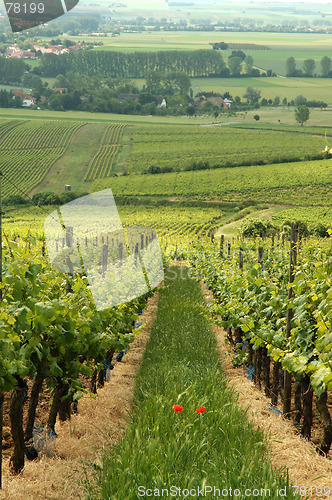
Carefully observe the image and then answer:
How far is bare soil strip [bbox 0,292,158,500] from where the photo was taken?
3.60 meters

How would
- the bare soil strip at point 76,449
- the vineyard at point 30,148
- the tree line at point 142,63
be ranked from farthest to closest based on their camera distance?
1. the tree line at point 142,63
2. the vineyard at point 30,148
3. the bare soil strip at point 76,449

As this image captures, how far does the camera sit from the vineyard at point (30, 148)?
225ft

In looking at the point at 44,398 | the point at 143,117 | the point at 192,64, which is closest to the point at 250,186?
the point at 143,117

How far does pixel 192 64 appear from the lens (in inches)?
5684

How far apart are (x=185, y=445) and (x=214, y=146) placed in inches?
3242

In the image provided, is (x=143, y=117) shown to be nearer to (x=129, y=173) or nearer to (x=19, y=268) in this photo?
(x=129, y=173)

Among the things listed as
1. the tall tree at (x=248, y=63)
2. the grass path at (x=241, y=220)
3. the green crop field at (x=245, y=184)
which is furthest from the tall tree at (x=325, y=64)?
the grass path at (x=241, y=220)

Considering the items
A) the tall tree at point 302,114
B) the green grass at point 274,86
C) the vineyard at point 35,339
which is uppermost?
the green grass at point 274,86

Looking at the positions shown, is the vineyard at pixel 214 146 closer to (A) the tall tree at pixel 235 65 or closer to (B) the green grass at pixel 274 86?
(B) the green grass at pixel 274 86

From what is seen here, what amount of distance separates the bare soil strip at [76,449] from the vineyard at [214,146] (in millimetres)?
67056

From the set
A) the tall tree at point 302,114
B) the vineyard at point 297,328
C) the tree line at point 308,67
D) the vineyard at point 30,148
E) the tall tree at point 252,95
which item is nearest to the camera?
the vineyard at point 297,328

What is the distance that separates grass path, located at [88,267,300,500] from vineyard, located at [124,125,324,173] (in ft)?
221

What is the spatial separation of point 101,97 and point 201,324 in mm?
110294

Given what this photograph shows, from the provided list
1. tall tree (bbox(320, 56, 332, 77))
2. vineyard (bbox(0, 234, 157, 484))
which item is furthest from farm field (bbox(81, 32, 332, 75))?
vineyard (bbox(0, 234, 157, 484))
